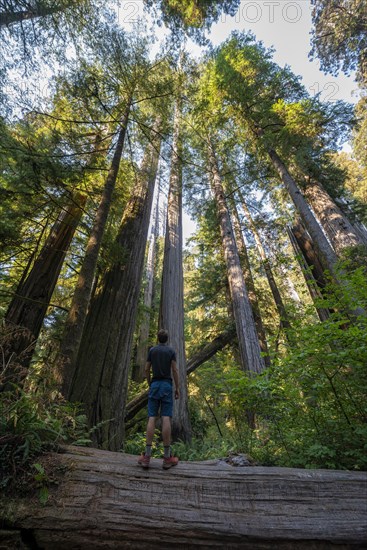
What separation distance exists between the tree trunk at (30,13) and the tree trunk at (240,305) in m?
6.70

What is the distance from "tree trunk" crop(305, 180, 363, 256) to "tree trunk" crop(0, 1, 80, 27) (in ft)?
26.9


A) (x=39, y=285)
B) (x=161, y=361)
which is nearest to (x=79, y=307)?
(x=161, y=361)

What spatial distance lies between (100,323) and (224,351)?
5.76 metres

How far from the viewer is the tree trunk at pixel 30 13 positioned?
15.1 feet

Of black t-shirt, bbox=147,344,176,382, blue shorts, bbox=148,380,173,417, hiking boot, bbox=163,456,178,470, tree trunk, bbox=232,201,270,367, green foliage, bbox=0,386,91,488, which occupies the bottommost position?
hiking boot, bbox=163,456,178,470

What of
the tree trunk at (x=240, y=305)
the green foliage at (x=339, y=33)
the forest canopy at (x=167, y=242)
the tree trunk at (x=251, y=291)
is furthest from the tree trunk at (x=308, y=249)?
the green foliage at (x=339, y=33)

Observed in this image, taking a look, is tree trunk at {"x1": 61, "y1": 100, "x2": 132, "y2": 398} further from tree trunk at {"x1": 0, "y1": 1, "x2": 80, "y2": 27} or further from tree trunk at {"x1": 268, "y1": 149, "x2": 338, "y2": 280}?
tree trunk at {"x1": 268, "y1": 149, "x2": 338, "y2": 280}

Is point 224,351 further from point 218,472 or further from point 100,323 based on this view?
point 218,472

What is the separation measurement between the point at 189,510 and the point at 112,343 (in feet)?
9.50

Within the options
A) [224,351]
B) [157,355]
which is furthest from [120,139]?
[224,351]

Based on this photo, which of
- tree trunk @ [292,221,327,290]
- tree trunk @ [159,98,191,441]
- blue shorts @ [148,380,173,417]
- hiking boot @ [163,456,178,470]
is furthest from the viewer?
tree trunk @ [292,221,327,290]

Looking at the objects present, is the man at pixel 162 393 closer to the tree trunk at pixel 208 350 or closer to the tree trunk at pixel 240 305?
the tree trunk at pixel 240 305

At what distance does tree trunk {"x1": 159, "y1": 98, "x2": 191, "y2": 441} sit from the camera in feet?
16.6

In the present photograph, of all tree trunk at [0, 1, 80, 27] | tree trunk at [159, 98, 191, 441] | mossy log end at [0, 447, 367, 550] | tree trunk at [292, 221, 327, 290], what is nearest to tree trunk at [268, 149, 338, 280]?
tree trunk at [292, 221, 327, 290]
